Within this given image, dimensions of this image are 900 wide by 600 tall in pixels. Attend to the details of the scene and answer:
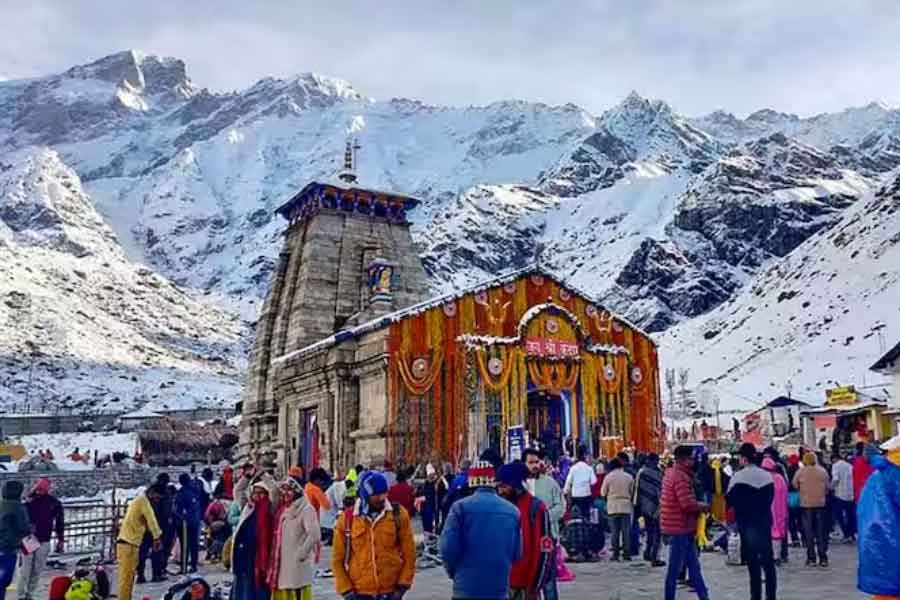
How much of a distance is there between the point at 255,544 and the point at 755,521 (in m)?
4.61

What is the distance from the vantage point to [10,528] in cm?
903

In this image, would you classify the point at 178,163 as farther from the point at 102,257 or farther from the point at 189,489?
the point at 189,489

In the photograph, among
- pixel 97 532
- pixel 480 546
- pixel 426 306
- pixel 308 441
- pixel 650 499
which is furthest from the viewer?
pixel 308 441

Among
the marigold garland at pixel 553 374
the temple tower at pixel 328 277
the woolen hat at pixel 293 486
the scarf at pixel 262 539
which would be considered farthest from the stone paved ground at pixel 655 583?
the temple tower at pixel 328 277

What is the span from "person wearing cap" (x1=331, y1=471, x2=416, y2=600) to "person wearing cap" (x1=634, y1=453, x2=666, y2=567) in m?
5.91

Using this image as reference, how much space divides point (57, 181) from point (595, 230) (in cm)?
8893

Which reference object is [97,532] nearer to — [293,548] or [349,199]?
[293,548]

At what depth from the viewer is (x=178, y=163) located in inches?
6875

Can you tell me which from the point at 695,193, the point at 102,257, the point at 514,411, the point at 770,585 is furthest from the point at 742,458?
the point at 695,193

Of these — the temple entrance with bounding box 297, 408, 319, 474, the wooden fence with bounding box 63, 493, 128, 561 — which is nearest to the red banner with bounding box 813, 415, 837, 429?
the temple entrance with bounding box 297, 408, 319, 474

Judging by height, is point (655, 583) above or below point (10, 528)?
below

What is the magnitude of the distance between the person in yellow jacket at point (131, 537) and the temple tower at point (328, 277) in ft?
54.6

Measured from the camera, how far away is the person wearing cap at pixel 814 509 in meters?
11.3

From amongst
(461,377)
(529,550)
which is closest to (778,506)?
(529,550)
